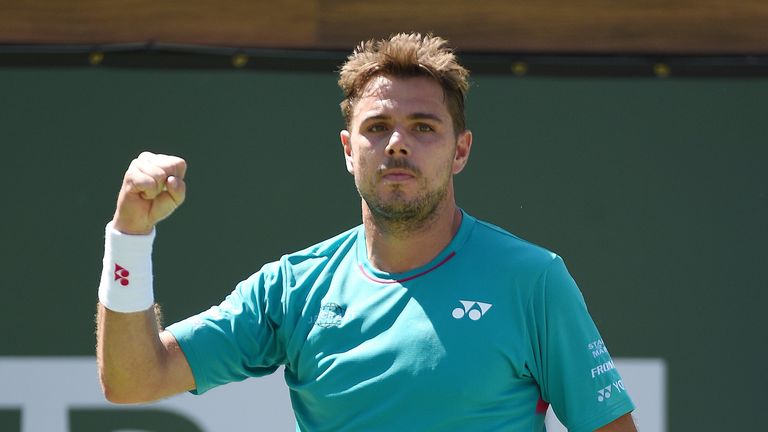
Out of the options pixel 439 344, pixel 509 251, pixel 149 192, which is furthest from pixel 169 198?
pixel 509 251

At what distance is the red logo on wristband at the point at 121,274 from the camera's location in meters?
2.46

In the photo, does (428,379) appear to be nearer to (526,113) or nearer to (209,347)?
(209,347)

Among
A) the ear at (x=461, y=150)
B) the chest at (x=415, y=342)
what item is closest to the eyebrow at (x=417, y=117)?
the ear at (x=461, y=150)

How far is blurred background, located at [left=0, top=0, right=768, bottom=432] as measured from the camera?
3.99 m

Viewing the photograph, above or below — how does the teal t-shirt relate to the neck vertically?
below

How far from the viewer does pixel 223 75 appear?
402cm

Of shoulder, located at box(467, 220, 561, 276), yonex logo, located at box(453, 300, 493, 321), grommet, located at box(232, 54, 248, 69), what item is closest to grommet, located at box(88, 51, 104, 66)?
grommet, located at box(232, 54, 248, 69)

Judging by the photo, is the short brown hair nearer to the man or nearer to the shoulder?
the man

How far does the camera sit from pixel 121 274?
2461 millimetres

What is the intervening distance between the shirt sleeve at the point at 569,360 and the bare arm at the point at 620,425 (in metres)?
0.02

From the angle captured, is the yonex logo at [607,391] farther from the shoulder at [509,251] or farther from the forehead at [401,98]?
the forehead at [401,98]

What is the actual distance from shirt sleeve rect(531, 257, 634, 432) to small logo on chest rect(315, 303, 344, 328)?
431 mm

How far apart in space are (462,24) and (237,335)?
1.75 meters

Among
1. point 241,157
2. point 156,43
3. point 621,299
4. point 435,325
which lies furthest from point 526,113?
point 435,325
